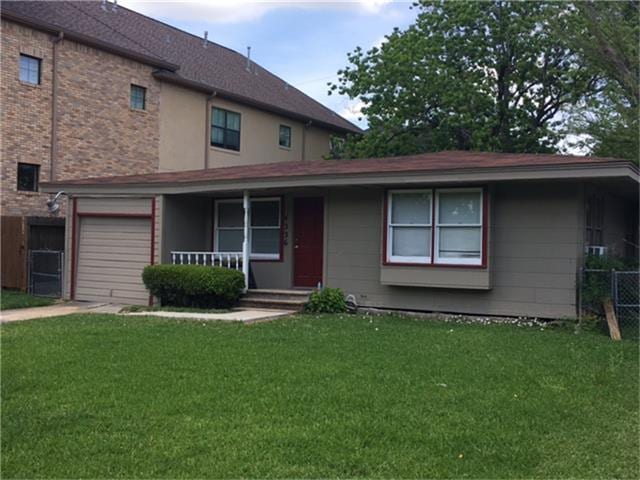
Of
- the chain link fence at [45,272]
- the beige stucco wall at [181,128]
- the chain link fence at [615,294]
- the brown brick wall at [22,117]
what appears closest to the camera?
the chain link fence at [615,294]

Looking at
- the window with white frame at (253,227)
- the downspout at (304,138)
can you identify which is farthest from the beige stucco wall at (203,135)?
the window with white frame at (253,227)

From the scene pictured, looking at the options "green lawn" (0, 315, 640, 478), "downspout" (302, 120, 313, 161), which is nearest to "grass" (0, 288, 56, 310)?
"green lawn" (0, 315, 640, 478)

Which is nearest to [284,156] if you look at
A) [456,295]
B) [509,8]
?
[509,8]

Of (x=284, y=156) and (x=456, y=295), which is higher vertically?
(x=284, y=156)

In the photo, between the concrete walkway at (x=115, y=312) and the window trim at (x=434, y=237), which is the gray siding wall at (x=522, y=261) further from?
the concrete walkway at (x=115, y=312)

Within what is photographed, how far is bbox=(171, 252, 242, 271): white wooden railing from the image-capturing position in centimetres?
1438

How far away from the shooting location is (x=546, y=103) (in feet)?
86.7

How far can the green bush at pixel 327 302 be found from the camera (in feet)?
41.8

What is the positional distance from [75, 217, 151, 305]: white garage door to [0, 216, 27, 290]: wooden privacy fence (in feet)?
6.38

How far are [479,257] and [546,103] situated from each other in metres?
17.3

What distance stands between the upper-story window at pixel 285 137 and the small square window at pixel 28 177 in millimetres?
11161

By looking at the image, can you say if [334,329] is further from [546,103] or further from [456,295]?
[546,103]

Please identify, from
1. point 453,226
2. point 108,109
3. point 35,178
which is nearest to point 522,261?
point 453,226

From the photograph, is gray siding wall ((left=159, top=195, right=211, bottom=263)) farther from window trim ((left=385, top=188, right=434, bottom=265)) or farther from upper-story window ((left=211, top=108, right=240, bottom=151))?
upper-story window ((left=211, top=108, right=240, bottom=151))
